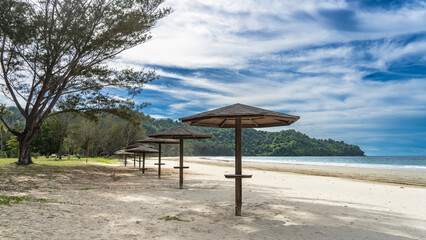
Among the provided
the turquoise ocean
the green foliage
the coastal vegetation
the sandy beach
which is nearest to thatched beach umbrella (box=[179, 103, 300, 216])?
the sandy beach

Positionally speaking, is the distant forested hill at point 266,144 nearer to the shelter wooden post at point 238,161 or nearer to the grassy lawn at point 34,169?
the grassy lawn at point 34,169

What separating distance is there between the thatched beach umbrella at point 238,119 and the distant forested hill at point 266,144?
291 ft

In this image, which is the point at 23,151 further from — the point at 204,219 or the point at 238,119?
the point at 238,119

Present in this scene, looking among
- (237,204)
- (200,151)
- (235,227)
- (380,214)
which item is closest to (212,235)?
(235,227)

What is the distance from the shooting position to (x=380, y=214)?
22.7 feet

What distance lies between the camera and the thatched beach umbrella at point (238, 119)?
565cm

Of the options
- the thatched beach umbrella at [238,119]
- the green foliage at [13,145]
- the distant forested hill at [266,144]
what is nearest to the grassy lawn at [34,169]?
the thatched beach umbrella at [238,119]

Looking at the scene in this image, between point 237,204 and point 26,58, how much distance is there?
16352mm

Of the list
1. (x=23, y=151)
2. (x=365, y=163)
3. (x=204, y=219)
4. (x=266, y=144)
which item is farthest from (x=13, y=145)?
(x=266, y=144)

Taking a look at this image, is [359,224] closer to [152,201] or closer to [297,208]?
[297,208]

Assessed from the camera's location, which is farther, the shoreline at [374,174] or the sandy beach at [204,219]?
the shoreline at [374,174]

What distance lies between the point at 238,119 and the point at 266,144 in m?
105

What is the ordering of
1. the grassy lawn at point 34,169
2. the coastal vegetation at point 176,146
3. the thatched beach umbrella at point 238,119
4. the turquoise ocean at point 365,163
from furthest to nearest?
the coastal vegetation at point 176,146
the turquoise ocean at point 365,163
the grassy lawn at point 34,169
the thatched beach umbrella at point 238,119

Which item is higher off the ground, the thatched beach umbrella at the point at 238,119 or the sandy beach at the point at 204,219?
the thatched beach umbrella at the point at 238,119
